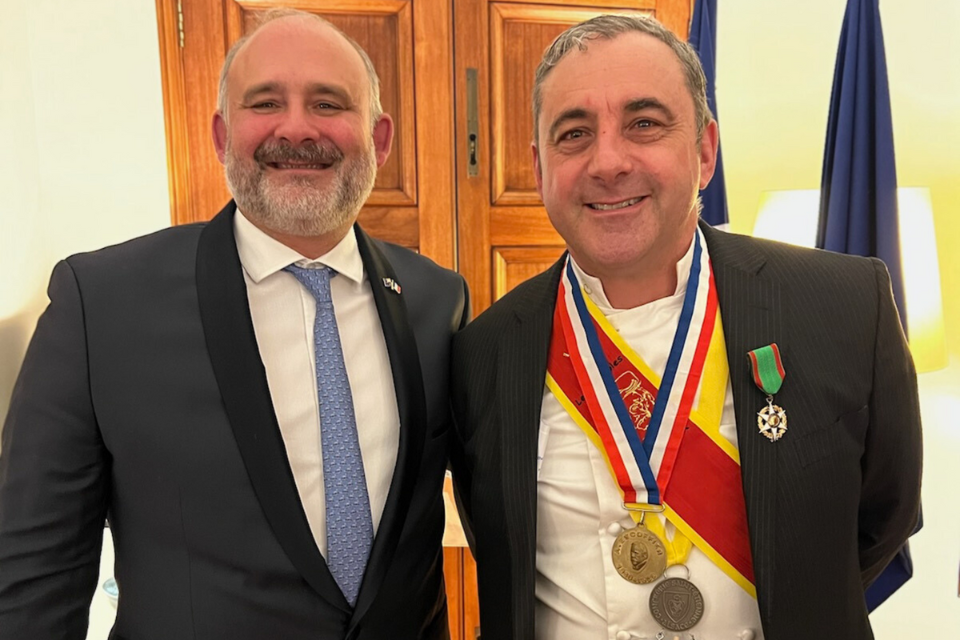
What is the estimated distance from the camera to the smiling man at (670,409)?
1332mm

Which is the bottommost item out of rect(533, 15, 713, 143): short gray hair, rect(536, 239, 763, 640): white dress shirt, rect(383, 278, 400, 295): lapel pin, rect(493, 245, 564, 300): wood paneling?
rect(536, 239, 763, 640): white dress shirt

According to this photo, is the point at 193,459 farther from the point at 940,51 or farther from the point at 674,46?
the point at 940,51

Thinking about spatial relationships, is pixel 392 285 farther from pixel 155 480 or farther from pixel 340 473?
pixel 155 480

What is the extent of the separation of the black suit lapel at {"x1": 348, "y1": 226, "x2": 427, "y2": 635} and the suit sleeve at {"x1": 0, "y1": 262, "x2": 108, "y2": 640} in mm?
522

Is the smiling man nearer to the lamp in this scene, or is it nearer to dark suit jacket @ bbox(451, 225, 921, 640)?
dark suit jacket @ bbox(451, 225, 921, 640)

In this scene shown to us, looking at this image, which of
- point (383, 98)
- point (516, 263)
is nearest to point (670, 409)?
point (516, 263)

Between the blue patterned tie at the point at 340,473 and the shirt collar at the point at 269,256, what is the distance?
0.43 feet

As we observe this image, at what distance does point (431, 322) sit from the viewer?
5.62ft

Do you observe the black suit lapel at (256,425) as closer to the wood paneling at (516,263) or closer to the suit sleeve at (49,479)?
the suit sleeve at (49,479)

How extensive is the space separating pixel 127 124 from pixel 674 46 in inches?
78.5

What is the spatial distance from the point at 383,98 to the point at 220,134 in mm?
1262

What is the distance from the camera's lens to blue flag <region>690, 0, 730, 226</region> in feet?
9.88

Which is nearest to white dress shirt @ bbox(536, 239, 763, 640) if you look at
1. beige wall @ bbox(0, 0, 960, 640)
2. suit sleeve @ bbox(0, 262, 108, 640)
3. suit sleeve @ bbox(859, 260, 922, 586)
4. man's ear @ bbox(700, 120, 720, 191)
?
man's ear @ bbox(700, 120, 720, 191)

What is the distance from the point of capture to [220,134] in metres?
1.66
